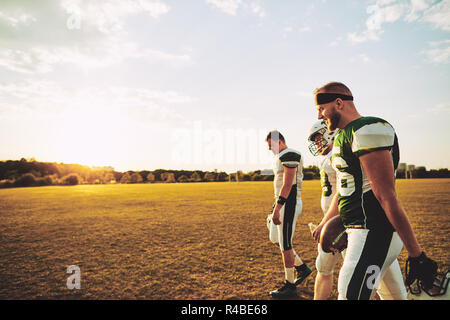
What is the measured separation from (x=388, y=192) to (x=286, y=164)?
7.93 ft

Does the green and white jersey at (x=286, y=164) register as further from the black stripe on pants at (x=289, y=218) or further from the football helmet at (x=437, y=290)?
the football helmet at (x=437, y=290)

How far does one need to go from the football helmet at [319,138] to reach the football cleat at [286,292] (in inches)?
84.7

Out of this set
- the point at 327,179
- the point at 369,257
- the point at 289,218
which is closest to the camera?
the point at 369,257

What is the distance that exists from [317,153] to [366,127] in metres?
2.34

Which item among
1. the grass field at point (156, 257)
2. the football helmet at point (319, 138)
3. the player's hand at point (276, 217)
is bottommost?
the grass field at point (156, 257)

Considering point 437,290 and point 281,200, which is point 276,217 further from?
point 437,290

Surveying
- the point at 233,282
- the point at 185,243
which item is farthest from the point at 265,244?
the point at 233,282

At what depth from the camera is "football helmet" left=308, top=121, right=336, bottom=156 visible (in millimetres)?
4207

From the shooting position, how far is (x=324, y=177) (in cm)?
467

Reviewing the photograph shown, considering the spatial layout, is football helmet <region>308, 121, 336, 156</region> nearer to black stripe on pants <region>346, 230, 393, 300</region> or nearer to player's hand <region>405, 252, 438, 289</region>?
black stripe on pants <region>346, 230, 393, 300</region>

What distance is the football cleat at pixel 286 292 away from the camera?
14.1 ft

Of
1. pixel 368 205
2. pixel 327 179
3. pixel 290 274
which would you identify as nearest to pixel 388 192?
pixel 368 205

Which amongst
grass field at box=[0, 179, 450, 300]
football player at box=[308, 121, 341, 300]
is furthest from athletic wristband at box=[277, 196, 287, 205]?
grass field at box=[0, 179, 450, 300]

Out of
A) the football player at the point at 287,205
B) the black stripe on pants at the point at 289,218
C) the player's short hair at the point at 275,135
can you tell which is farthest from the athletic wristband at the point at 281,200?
the player's short hair at the point at 275,135
